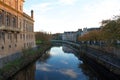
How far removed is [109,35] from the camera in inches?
1569

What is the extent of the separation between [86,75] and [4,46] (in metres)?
16.2

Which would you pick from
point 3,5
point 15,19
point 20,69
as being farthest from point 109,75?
point 15,19

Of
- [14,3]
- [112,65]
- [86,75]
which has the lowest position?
[86,75]

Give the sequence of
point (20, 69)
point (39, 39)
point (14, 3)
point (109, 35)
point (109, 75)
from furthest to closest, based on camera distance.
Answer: point (39, 39) < point (14, 3) < point (109, 35) < point (20, 69) < point (109, 75)

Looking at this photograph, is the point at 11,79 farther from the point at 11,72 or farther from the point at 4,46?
the point at 4,46

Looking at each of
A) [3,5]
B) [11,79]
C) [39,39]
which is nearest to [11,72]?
[11,79]

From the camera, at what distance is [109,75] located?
31.2 m

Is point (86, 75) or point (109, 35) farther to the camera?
point (109, 35)

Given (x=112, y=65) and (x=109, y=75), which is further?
(x=109, y=75)

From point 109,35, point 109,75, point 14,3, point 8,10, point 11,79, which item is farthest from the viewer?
point 14,3

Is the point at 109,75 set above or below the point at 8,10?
below

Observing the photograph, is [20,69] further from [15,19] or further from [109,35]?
[15,19]

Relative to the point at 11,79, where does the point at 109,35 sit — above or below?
above

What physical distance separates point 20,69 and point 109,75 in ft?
42.9
